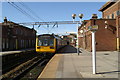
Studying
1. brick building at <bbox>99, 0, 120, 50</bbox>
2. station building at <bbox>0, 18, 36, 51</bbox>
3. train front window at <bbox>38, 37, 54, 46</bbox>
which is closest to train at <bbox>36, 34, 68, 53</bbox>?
train front window at <bbox>38, 37, 54, 46</bbox>

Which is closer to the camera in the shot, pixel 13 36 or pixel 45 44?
pixel 45 44

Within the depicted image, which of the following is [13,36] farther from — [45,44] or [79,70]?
[79,70]

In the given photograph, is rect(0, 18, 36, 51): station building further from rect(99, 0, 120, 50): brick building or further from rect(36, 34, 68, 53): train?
rect(99, 0, 120, 50): brick building

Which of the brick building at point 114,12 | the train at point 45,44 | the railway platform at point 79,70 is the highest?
the brick building at point 114,12

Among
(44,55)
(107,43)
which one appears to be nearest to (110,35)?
(107,43)

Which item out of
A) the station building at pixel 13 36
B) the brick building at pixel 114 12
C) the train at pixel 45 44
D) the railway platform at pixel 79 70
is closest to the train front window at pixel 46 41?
the train at pixel 45 44

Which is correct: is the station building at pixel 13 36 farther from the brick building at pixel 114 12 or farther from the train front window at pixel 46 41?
Answer: the brick building at pixel 114 12

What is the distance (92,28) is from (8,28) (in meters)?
29.4

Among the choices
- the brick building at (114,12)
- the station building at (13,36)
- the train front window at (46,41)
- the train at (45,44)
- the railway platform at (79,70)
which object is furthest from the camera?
the station building at (13,36)

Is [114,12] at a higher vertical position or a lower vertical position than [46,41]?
higher

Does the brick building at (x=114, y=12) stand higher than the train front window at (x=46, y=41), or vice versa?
the brick building at (x=114, y=12)

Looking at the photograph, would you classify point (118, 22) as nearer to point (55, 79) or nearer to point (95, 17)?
point (95, 17)

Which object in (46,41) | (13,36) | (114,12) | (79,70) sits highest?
(114,12)

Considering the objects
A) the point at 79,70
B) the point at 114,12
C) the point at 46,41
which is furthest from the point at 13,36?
the point at 79,70
